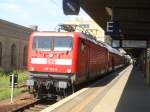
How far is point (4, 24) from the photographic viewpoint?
48.9 metres

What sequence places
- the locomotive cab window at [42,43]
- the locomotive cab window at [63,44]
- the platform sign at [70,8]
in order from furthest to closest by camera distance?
the platform sign at [70,8]
the locomotive cab window at [42,43]
the locomotive cab window at [63,44]

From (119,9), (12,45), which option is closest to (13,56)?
(12,45)

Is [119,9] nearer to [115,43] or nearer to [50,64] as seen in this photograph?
[50,64]

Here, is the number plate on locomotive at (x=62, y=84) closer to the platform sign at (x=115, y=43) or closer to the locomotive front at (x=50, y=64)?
the locomotive front at (x=50, y=64)

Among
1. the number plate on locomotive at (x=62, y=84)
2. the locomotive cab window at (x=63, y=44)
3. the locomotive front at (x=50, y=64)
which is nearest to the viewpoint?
the number plate on locomotive at (x=62, y=84)

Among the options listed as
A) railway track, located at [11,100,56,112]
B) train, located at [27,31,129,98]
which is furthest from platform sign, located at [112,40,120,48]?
railway track, located at [11,100,56,112]

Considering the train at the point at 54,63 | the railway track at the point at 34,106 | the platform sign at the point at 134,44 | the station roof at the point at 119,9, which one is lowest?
the railway track at the point at 34,106

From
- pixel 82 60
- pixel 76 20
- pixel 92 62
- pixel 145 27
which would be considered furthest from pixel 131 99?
pixel 76 20

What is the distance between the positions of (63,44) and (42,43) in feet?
3.01

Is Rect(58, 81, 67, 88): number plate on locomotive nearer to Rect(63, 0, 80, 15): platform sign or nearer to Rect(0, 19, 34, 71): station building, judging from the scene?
Rect(63, 0, 80, 15): platform sign

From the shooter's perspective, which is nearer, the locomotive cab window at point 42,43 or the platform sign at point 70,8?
the locomotive cab window at point 42,43

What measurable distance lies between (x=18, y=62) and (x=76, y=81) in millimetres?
35572

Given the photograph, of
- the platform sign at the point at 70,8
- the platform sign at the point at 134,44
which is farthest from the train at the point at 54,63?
the platform sign at the point at 134,44

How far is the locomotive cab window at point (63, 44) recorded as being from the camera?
64.3ft
